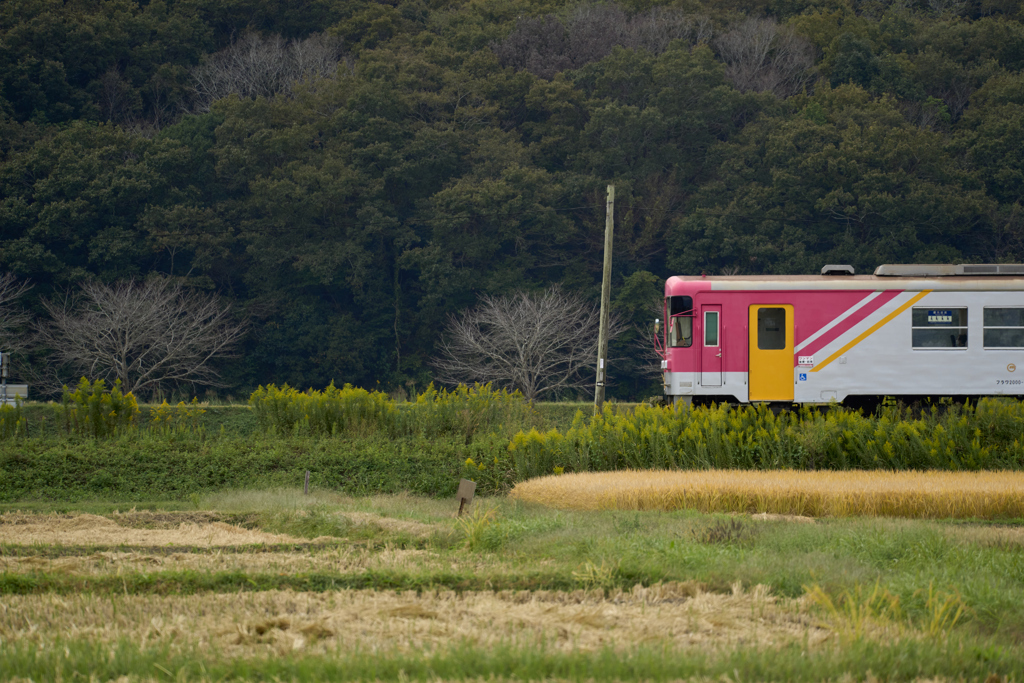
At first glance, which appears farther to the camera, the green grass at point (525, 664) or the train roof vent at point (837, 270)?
the train roof vent at point (837, 270)

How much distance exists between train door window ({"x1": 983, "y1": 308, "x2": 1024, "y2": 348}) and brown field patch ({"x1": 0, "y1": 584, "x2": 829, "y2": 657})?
48.5 feet

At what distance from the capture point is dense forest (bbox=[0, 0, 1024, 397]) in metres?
41.1

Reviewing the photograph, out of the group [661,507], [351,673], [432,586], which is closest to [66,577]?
[432,586]

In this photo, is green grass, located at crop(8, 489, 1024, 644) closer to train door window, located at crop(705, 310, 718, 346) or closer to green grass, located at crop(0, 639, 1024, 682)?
green grass, located at crop(0, 639, 1024, 682)

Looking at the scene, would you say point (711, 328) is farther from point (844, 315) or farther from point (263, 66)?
point (263, 66)

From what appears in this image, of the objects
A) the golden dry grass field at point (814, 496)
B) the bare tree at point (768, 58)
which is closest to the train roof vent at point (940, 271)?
the golden dry grass field at point (814, 496)

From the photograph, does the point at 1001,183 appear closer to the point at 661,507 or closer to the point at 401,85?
the point at 401,85

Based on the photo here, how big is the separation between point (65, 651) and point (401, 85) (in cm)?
4330

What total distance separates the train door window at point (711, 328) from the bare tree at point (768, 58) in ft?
111

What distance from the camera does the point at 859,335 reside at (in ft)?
62.6

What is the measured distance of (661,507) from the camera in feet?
35.6

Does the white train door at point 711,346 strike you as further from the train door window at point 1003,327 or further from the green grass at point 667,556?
the green grass at point 667,556

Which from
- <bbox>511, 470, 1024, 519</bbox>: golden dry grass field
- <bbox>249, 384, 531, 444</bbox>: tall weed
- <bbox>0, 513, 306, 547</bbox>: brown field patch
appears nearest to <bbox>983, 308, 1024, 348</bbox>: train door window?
<bbox>511, 470, 1024, 519</bbox>: golden dry grass field

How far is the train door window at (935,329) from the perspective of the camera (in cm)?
1917
